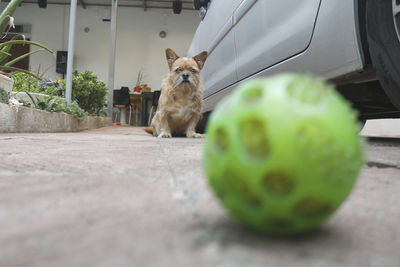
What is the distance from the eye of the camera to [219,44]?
11.0 ft

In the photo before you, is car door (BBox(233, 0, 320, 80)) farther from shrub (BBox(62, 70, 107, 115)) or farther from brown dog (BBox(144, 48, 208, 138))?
shrub (BBox(62, 70, 107, 115))

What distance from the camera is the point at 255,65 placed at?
241 centimetres

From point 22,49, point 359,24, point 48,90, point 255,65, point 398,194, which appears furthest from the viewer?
point 22,49

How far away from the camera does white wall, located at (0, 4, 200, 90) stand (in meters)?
12.8

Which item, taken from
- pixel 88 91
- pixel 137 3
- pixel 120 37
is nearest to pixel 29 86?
pixel 88 91

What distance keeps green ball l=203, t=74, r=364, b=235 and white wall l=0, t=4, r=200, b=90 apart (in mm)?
12722

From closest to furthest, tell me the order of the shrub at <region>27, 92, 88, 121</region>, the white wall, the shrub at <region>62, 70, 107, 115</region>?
the shrub at <region>27, 92, 88, 121</region> < the shrub at <region>62, 70, 107, 115</region> < the white wall

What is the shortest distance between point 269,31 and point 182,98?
1.44m

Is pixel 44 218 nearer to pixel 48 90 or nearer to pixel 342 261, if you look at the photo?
pixel 342 261

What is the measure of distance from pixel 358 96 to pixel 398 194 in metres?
1.51

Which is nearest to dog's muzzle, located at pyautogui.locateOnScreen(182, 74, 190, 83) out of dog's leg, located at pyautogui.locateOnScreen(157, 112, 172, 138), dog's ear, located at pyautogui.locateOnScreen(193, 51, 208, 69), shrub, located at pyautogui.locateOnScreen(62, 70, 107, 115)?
dog's ear, located at pyautogui.locateOnScreen(193, 51, 208, 69)

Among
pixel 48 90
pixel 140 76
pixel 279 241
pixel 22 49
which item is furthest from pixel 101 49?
pixel 279 241

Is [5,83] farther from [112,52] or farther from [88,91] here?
[112,52]

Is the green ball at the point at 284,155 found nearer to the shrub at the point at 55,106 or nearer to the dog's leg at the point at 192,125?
the dog's leg at the point at 192,125
